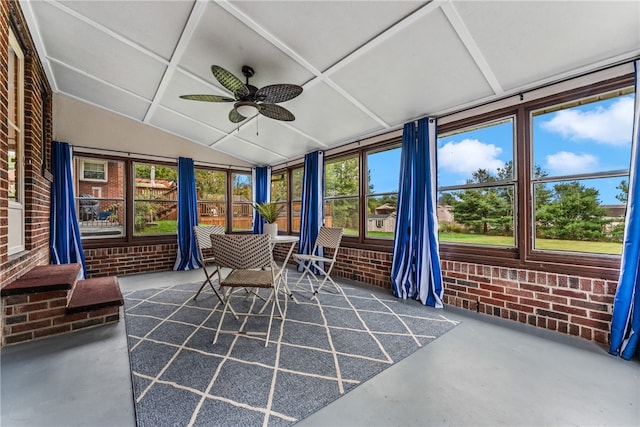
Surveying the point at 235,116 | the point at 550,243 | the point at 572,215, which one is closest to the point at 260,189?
the point at 235,116

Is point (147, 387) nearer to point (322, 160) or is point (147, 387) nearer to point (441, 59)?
point (441, 59)

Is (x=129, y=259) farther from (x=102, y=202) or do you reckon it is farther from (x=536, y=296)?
(x=536, y=296)

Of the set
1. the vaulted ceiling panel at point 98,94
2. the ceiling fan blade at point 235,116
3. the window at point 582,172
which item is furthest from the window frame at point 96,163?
the window at point 582,172

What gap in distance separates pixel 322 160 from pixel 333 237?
5.10ft

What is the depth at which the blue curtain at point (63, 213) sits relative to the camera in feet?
12.3

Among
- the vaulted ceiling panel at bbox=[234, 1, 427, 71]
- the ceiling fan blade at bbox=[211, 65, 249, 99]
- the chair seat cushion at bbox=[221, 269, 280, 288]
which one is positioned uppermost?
the vaulted ceiling panel at bbox=[234, 1, 427, 71]

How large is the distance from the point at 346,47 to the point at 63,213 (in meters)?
4.41

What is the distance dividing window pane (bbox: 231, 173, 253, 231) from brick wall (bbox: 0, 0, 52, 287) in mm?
2890

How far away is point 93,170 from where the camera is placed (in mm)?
4473

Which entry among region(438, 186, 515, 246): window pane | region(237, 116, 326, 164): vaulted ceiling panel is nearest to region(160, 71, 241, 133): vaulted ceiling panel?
region(237, 116, 326, 164): vaulted ceiling panel

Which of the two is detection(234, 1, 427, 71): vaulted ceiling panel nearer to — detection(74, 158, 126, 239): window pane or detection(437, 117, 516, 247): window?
detection(437, 117, 516, 247): window

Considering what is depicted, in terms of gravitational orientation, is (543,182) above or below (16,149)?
below

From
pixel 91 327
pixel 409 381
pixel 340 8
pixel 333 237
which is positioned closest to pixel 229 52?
pixel 340 8

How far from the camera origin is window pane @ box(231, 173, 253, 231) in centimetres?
590
